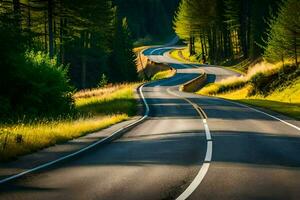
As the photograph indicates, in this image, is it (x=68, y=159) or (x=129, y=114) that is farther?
(x=129, y=114)

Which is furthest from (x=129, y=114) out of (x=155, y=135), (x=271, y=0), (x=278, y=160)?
(x=271, y=0)

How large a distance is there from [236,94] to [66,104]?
28.6 metres

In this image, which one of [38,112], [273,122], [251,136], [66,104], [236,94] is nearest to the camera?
[251,136]

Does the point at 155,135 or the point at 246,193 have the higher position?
the point at 246,193

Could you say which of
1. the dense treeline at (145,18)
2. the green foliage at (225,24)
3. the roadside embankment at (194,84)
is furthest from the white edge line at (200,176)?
the dense treeline at (145,18)

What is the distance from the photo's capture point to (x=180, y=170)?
9617 mm

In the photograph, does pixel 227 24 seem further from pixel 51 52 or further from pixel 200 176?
pixel 200 176

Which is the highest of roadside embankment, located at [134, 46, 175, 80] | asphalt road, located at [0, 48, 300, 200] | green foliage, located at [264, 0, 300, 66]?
green foliage, located at [264, 0, 300, 66]

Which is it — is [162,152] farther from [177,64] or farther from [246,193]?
[177,64]

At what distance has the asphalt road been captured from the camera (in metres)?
7.59

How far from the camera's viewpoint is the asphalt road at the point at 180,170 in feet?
24.9

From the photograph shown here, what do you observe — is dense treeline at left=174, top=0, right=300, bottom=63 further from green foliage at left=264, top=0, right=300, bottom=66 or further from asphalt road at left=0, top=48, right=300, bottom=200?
asphalt road at left=0, top=48, right=300, bottom=200

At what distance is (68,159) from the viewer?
11.2 metres

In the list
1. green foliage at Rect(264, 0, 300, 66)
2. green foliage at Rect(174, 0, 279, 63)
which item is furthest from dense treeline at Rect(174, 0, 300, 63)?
green foliage at Rect(264, 0, 300, 66)
